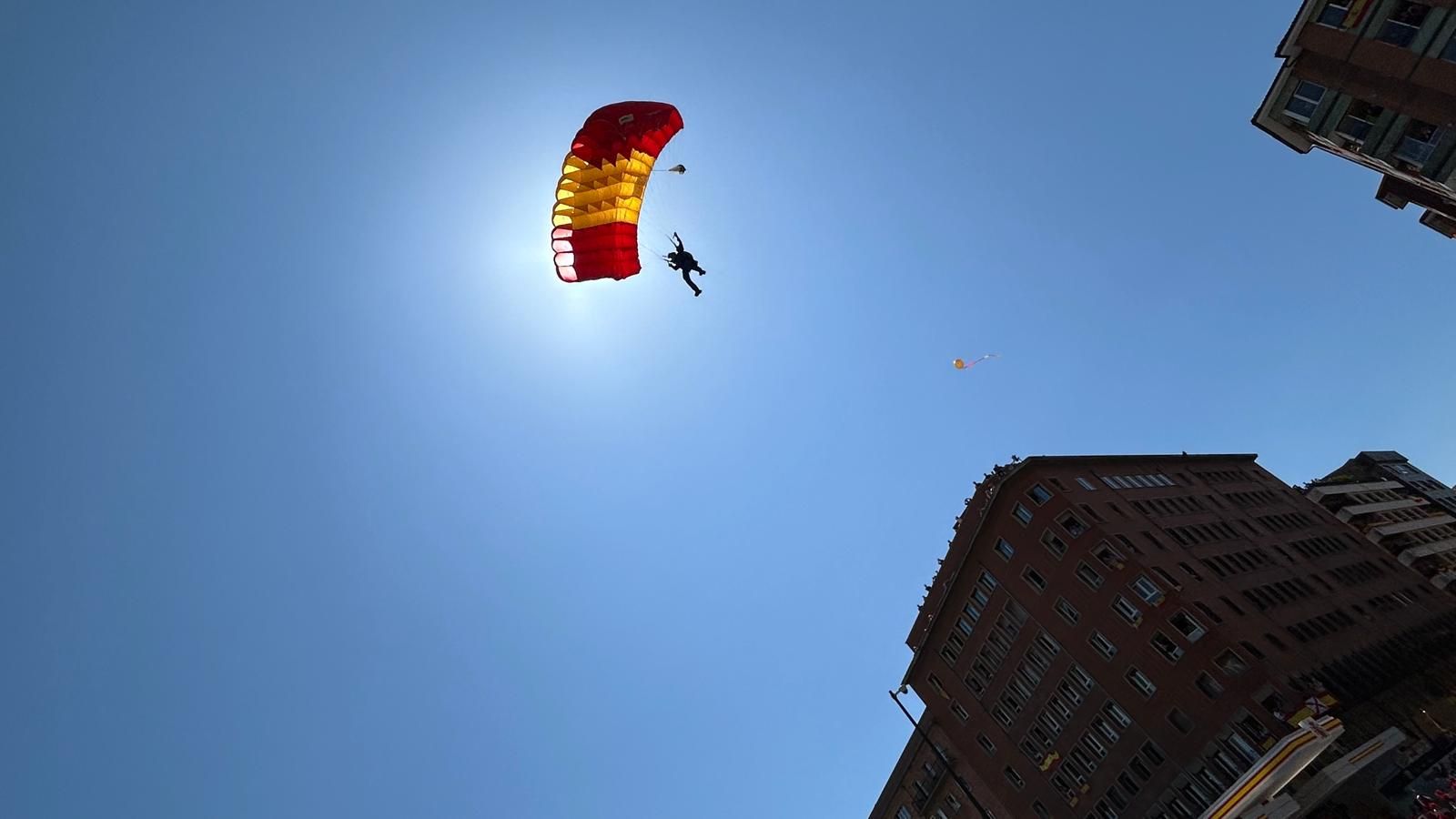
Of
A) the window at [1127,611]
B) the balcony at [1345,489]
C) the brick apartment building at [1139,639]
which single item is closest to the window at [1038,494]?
the brick apartment building at [1139,639]

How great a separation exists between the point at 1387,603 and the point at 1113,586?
2723cm

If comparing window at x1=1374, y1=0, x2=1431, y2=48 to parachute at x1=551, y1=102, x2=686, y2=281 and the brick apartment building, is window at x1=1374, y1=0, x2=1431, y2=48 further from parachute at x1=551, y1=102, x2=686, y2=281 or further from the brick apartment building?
the brick apartment building

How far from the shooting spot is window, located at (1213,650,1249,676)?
39.3 metres

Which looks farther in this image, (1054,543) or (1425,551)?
(1425,551)

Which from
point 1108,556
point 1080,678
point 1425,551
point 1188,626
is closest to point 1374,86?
point 1108,556

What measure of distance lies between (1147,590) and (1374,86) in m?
28.1

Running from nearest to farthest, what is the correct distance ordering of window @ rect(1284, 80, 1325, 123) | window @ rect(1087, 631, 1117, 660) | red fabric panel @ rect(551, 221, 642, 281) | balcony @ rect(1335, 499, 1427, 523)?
window @ rect(1284, 80, 1325, 123), red fabric panel @ rect(551, 221, 642, 281), window @ rect(1087, 631, 1117, 660), balcony @ rect(1335, 499, 1427, 523)

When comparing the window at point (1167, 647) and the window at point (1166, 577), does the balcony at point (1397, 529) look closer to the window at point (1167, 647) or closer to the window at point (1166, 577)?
the window at point (1166, 577)

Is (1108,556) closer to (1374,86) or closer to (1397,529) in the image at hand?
(1374,86)

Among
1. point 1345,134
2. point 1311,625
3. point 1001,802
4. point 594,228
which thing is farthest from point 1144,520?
point 594,228

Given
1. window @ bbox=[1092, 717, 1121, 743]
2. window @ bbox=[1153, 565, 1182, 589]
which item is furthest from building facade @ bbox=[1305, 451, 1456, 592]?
window @ bbox=[1092, 717, 1121, 743]

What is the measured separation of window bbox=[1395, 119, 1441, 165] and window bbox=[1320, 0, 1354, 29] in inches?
197

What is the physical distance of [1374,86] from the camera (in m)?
27.8

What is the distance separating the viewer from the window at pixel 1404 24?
25.3 m
